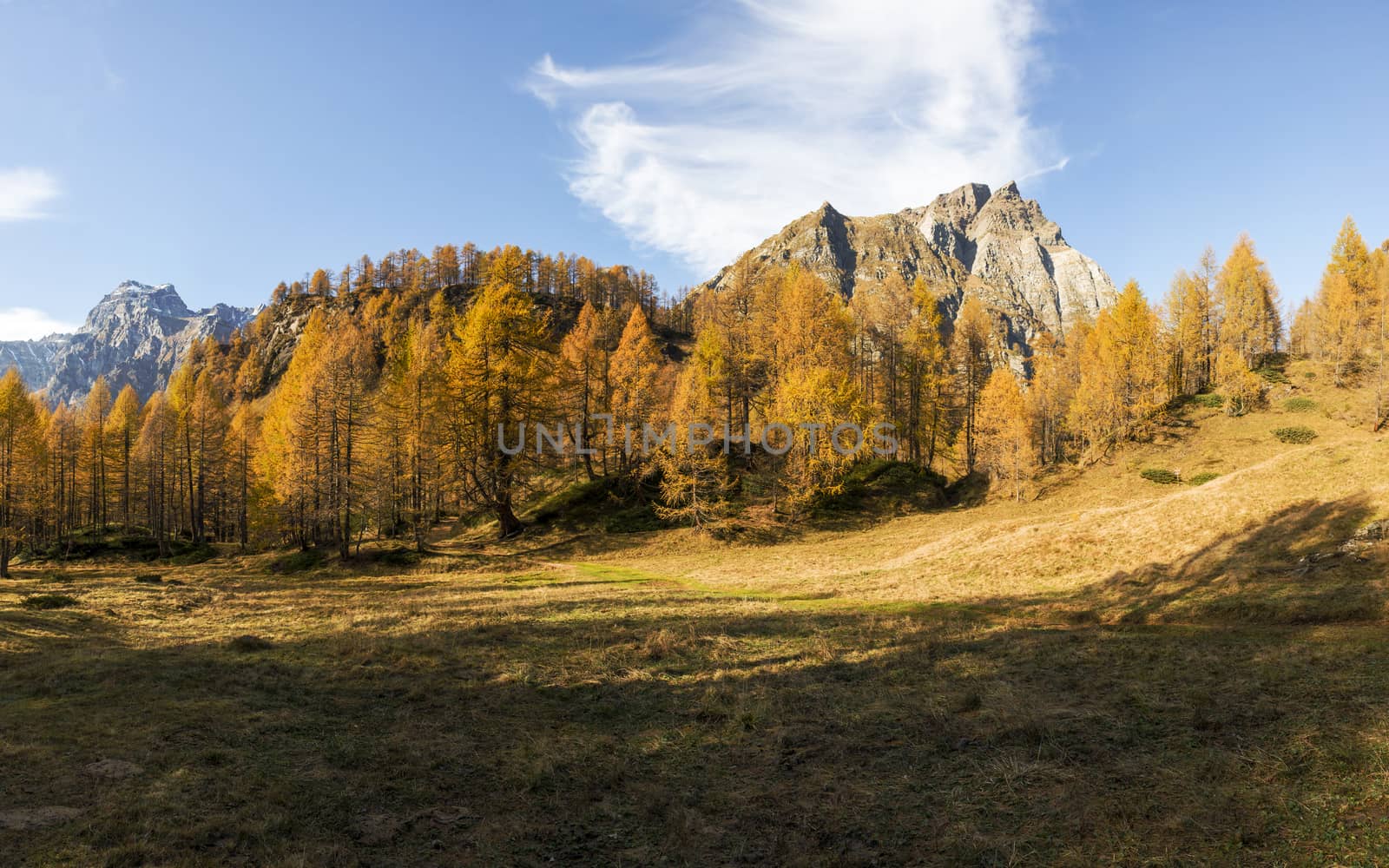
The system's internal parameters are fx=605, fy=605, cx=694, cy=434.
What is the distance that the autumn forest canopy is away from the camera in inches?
1684

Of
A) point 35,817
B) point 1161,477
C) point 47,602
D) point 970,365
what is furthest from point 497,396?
point 1161,477

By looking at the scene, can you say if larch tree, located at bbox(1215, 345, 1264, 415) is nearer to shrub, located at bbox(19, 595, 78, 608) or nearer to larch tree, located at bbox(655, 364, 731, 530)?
larch tree, located at bbox(655, 364, 731, 530)

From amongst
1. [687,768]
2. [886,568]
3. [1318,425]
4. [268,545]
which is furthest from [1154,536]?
[268,545]

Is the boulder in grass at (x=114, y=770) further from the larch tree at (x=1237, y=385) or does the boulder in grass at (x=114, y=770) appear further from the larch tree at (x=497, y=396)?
the larch tree at (x=1237, y=385)

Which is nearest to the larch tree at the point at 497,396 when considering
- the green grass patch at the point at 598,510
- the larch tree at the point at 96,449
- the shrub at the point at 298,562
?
the green grass patch at the point at 598,510

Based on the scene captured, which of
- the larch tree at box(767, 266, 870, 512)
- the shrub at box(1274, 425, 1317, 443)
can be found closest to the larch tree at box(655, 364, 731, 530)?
the larch tree at box(767, 266, 870, 512)

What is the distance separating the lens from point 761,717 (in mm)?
10969

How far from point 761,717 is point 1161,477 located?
49.1 meters

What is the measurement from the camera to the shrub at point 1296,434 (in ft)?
158

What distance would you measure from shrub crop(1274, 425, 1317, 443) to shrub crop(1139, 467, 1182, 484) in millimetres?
11342

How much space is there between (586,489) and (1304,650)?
45058mm

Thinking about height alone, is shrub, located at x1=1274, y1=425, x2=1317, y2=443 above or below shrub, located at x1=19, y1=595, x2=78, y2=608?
above

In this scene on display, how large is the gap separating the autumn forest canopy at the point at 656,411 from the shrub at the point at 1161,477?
25.6 feet

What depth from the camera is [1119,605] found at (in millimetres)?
18859
